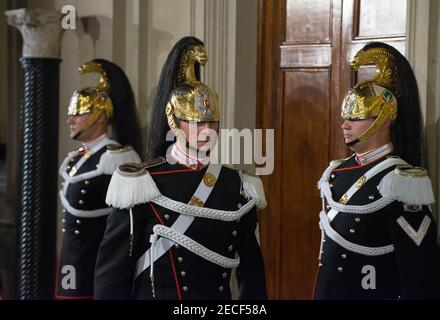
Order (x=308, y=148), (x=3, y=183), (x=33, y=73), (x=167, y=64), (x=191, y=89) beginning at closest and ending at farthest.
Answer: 1. (x=191, y=89)
2. (x=167, y=64)
3. (x=308, y=148)
4. (x=33, y=73)
5. (x=3, y=183)

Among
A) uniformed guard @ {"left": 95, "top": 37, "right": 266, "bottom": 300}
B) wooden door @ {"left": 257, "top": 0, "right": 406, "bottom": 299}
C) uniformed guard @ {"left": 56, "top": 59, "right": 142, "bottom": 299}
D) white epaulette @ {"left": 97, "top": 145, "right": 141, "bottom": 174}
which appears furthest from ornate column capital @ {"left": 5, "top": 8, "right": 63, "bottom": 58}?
uniformed guard @ {"left": 95, "top": 37, "right": 266, "bottom": 300}

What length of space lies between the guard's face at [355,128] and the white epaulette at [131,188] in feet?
2.08

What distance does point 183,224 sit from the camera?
7.98 ft

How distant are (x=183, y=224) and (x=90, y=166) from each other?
1137 mm

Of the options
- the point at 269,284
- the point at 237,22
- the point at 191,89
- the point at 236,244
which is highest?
the point at 237,22

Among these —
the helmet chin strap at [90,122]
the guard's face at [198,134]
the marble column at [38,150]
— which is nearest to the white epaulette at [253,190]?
the guard's face at [198,134]

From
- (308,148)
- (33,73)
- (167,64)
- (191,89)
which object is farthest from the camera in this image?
(33,73)

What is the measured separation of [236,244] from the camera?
250cm

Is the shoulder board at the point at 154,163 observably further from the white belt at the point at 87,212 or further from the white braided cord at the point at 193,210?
the white belt at the point at 87,212

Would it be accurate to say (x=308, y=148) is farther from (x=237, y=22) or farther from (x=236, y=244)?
A: (x=236, y=244)

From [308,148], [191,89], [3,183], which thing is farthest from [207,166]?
[3,183]

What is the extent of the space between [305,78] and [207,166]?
1.06m

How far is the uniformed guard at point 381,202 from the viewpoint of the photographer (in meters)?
2.55

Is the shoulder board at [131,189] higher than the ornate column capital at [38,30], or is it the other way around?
the ornate column capital at [38,30]
